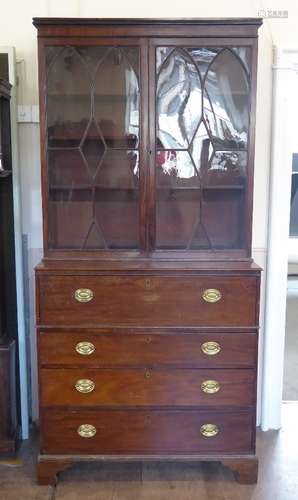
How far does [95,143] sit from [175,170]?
0.38 metres

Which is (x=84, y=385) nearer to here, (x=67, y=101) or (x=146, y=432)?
(x=146, y=432)

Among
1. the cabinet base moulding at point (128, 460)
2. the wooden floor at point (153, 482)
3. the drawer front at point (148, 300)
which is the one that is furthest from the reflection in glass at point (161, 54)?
the wooden floor at point (153, 482)

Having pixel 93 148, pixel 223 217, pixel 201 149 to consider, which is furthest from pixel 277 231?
pixel 93 148

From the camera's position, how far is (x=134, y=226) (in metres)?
2.25

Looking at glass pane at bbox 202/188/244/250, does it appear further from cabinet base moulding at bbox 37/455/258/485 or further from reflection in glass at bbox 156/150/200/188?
cabinet base moulding at bbox 37/455/258/485

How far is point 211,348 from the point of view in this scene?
216 centimetres

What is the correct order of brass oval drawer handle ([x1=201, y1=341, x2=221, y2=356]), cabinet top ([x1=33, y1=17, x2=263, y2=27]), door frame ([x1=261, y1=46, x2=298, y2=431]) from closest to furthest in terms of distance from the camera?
cabinet top ([x1=33, y1=17, x2=263, y2=27]), brass oval drawer handle ([x1=201, y1=341, x2=221, y2=356]), door frame ([x1=261, y1=46, x2=298, y2=431])

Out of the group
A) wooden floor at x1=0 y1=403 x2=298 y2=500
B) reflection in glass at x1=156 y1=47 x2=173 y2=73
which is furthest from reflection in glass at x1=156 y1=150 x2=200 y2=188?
wooden floor at x1=0 y1=403 x2=298 y2=500

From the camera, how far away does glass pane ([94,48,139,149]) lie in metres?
2.15

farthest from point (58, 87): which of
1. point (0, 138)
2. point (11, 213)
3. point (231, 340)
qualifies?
point (231, 340)

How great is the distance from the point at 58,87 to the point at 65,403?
4.60ft

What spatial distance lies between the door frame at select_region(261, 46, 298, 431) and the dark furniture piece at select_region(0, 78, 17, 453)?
52.6 inches

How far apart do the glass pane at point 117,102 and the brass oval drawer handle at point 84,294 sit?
66cm

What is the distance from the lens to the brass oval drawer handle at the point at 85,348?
215 cm
